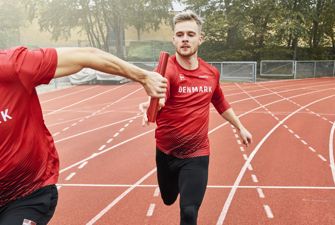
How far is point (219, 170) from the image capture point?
8055mm

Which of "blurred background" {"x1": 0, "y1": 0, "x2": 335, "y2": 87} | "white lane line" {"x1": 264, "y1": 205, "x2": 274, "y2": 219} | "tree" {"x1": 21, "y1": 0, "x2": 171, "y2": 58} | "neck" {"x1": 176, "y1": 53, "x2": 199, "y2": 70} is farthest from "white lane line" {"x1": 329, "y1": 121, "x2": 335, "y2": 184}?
"tree" {"x1": 21, "y1": 0, "x2": 171, "y2": 58}

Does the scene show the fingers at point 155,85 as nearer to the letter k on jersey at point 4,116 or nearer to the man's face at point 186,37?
the letter k on jersey at point 4,116

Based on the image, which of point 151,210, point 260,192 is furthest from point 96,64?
point 260,192

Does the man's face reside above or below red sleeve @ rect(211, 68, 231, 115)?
above

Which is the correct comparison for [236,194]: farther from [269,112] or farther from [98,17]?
[98,17]

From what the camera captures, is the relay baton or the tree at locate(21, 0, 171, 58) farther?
the tree at locate(21, 0, 171, 58)

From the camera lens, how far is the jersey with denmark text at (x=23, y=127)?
2221 millimetres

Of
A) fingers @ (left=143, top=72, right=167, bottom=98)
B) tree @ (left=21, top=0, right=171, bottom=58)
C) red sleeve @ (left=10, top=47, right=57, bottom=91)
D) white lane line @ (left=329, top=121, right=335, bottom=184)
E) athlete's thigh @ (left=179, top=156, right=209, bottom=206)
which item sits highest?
tree @ (left=21, top=0, right=171, bottom=58)

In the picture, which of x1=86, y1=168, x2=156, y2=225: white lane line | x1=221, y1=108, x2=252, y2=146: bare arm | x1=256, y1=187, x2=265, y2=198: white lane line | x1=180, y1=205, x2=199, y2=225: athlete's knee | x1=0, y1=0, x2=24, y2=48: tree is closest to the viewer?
x1=180, y1=205, x2=199, y2=225: athlete's knee

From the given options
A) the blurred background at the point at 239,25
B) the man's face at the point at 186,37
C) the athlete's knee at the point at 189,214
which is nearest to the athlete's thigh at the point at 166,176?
the athlete's knee at the point at 189,214

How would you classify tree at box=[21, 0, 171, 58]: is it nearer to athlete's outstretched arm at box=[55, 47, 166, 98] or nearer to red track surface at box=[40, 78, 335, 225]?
red track surface at box=[40, 78, 335, 225]

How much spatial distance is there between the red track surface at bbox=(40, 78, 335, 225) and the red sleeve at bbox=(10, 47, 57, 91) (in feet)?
12.2

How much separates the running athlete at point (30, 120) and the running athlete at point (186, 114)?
66.0 inches

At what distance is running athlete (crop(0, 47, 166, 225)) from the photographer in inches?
88.0
